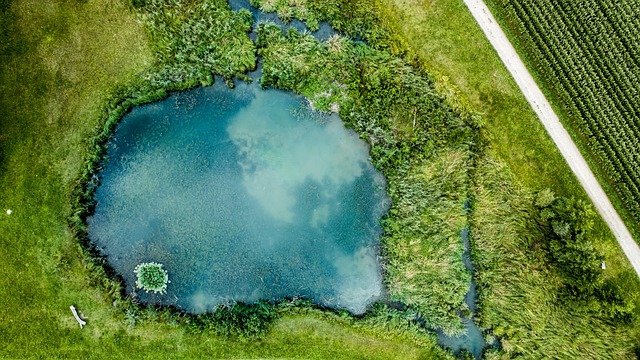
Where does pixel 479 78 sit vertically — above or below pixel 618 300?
above

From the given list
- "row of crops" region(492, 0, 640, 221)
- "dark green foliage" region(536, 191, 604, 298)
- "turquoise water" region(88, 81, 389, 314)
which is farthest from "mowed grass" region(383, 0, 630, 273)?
"turquoise water" region(88, 81, 389, 314)

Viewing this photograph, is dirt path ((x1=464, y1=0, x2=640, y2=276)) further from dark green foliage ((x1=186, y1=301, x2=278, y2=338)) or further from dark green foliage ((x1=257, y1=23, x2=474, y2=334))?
dark green foliage ((x1=186, y1=301, x2=278, y2=338))

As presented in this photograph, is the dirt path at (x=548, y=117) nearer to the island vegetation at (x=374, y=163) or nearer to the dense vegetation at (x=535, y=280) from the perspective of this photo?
the island vegetation at (x=374, y=163)

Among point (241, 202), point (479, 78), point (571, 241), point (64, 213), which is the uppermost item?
point (479, 78)

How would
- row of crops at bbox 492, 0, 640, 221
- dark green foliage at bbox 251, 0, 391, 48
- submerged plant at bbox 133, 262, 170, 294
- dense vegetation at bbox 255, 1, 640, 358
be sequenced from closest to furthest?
submerged plant at bbox 133, 262, 170, 294
dense vegetation at bbox 255, 1, 640, 358
row of crops at bbox 492, 0, 640, 221
dark green foliage at bbox 251, 0, 391, 48

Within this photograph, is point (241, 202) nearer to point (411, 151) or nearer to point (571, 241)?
point (411, 151)

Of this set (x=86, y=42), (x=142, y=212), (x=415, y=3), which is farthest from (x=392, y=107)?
(x=86, y=42)

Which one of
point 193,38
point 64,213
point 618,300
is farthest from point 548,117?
point 64,213

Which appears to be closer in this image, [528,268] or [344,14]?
[528,268]
